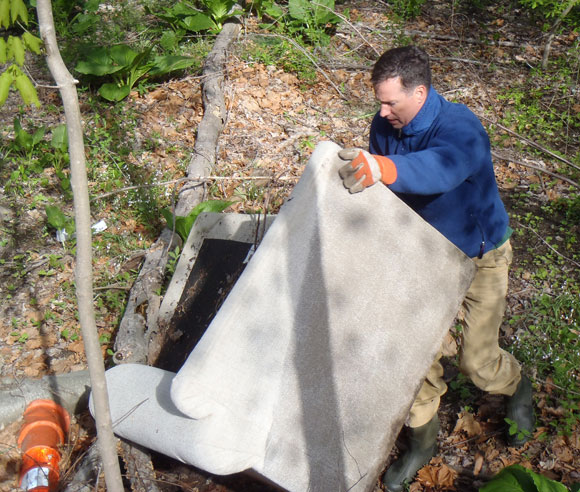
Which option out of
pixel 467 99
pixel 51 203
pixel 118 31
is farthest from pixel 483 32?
pixel 51 203

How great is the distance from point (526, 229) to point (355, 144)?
5.77 ft

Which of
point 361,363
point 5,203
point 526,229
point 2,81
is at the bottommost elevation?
point 526,229

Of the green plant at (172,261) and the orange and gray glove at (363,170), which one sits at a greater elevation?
the orange and gray glove at (363,170)

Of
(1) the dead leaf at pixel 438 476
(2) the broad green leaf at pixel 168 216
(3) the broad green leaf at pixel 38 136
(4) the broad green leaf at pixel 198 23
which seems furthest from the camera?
(4) the broad green leaf at pixel 198 23

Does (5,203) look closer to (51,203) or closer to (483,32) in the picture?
(51,203)

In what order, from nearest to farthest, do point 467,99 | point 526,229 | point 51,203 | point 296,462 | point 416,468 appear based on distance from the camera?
point 296,462
point 416,468
point 526,229
point 51,203
point 467,99

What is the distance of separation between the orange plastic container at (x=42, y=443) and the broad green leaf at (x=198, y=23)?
4.88m

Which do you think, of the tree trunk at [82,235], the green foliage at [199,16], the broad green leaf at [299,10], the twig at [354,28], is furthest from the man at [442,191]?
the green foliage at [199,16]

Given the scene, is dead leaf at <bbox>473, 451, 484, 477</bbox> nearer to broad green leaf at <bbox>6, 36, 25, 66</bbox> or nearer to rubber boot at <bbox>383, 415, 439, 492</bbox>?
rubber boot at <bbox>383, 415, 439, 492</bbox>

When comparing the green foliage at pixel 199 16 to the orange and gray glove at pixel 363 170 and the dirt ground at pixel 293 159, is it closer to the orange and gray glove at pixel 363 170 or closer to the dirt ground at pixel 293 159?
the dirt ground at pixel 293 159

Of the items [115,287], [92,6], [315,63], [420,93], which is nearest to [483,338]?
[420,93]

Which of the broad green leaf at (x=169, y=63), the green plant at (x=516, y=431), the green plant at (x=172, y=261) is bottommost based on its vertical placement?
the green plant at (x=516, y=431)

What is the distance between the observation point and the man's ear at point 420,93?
2613 mm

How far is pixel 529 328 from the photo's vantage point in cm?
388
